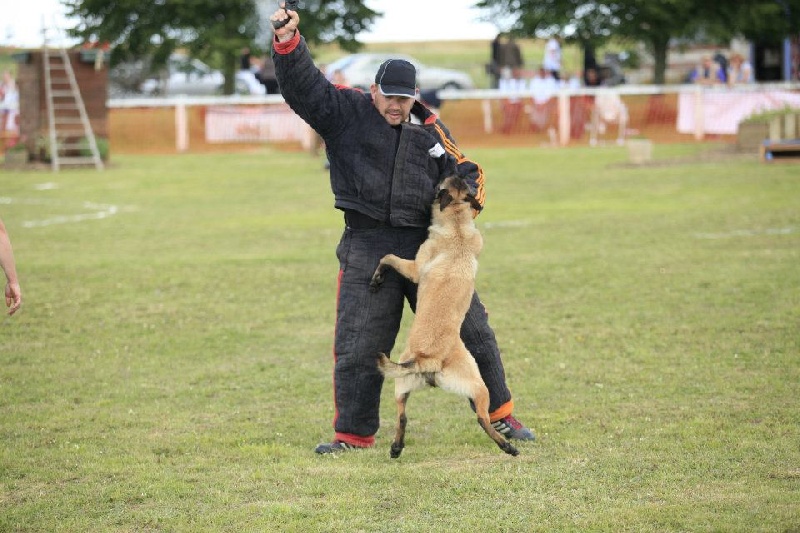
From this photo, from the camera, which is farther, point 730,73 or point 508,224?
point 730,73

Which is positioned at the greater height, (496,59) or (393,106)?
(496,59)

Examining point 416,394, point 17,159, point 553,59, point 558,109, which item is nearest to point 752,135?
point 558,109

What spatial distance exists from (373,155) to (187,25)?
34.0m

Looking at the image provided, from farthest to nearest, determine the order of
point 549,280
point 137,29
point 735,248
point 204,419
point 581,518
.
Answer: point 137,29 → point 735,248 → point 549,280 → point 204,419 → point 581,518

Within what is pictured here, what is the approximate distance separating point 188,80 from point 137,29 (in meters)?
8.54

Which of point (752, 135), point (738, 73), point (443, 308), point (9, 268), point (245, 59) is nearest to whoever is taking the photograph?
point (9, 268)

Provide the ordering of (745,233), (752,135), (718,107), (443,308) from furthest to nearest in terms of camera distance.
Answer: (718,107) → (752,135) → (745,233) → (443,308)

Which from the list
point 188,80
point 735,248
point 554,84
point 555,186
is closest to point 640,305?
point 735,248

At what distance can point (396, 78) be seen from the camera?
19.0 ft

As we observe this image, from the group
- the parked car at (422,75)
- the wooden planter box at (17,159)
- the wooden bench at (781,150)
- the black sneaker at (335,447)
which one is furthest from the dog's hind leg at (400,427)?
the parked car at (422,75)

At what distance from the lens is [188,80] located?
47.1 m

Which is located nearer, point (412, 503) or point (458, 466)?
point (412, 503)

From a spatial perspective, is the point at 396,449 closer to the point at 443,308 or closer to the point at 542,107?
the point at 443,308

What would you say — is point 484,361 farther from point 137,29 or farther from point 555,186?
point 137,29
